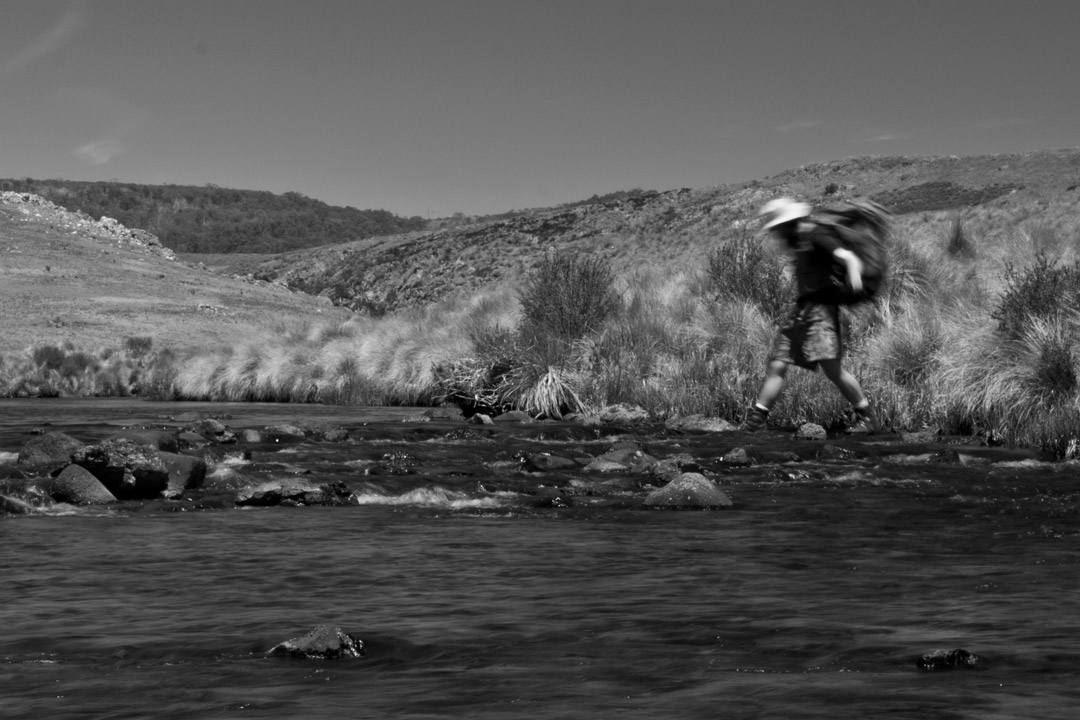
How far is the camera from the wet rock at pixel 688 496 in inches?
408

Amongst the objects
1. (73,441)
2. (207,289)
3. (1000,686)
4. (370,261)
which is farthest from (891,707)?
(370,261)

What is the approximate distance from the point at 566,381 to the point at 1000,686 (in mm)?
15926

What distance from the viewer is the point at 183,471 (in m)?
11.4

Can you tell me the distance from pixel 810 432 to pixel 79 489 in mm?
9003

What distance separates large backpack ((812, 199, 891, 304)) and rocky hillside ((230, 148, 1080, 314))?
5467 cm

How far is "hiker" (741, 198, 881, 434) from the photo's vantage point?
32.2 ft

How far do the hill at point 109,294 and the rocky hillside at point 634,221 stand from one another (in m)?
12.4

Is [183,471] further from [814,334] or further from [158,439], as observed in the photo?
[814,334]

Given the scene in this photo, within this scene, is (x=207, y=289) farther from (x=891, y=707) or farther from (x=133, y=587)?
(x=891, y=707)

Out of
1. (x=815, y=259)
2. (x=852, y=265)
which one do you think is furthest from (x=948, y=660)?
(x=815, y=259)

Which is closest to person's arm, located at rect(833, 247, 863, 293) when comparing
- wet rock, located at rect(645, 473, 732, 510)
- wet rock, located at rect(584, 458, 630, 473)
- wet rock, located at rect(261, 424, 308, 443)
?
wet rock, located at rect(645, 473, 732, 510)

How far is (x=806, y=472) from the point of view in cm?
1252

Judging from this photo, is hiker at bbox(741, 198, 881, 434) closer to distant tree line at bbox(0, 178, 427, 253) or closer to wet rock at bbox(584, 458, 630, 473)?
wet rock at bbox(584, 458, 630, 473)

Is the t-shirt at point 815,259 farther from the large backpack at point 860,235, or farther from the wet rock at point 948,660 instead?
the wet rock at point 948,660
